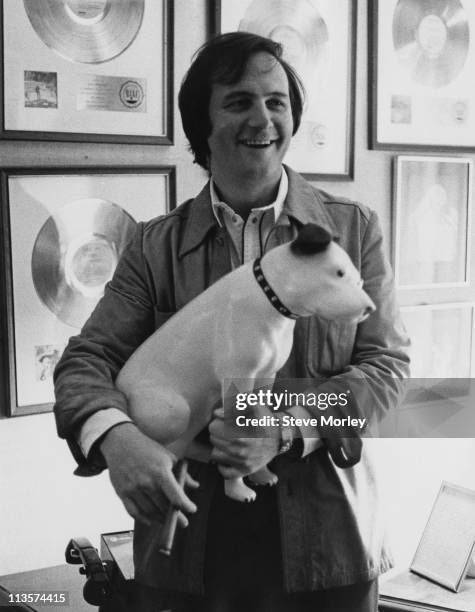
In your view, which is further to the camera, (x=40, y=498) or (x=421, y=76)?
(x=421, y=76)

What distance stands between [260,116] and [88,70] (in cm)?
64

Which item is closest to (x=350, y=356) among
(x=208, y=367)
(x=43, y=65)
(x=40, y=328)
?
(x=208, y=367)

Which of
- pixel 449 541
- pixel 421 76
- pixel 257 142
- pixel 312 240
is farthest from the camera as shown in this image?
pixel 421 76

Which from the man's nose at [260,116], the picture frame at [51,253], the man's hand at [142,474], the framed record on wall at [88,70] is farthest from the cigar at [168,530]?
the framed record on wall at [88,70]

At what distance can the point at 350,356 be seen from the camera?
863mm

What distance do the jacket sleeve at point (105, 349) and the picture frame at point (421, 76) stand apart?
88cm

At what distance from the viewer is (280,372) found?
83 cm

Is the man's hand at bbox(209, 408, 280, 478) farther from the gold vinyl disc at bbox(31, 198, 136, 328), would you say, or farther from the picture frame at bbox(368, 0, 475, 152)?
the picture frame at bbox(368, 0, 475, 152)

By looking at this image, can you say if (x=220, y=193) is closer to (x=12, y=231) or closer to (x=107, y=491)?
(x=12, y=231)

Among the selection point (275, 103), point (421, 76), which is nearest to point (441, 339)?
point (421, 76)

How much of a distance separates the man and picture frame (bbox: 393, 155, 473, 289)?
807 millimetres

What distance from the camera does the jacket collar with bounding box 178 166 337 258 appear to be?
843 mm

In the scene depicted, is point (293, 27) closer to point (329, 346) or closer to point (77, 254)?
point (77, 254)

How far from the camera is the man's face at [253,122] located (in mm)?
802
